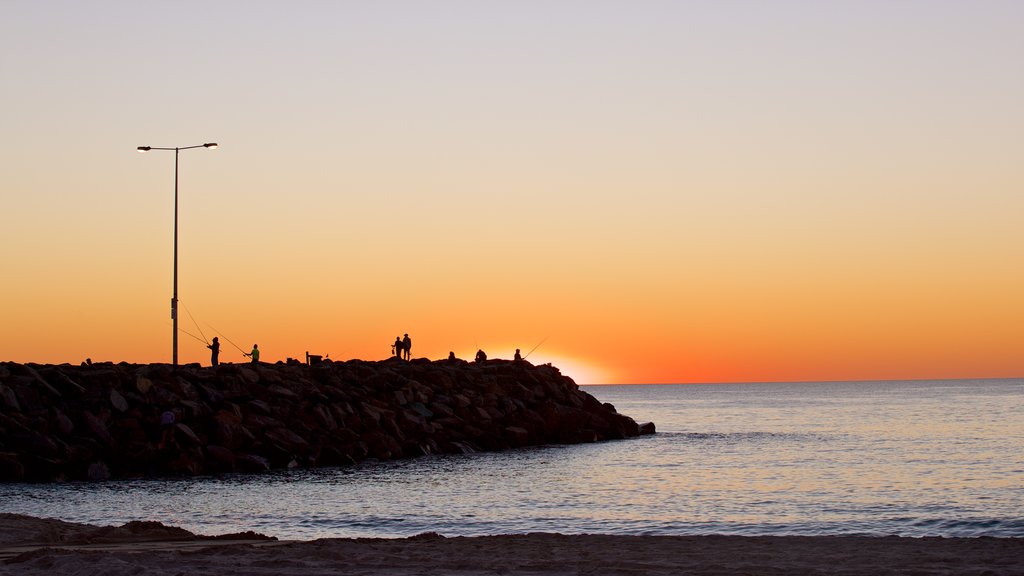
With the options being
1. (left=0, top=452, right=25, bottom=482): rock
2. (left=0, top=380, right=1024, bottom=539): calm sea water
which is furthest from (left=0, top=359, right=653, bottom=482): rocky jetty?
(left=0, top=380, right=1024, bottom=539): calm sea water

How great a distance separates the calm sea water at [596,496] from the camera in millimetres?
23984

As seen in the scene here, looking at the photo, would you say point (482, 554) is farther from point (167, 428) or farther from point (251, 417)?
point (251, 417)

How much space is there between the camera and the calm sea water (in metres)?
24.0

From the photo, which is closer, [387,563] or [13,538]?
[387,563]

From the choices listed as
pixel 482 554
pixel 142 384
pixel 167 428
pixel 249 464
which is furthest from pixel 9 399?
pixel 482 554

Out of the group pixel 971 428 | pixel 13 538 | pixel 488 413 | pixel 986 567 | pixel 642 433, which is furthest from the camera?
pixel 971 428

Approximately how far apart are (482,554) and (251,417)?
2350 cm

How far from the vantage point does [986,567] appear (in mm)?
14719

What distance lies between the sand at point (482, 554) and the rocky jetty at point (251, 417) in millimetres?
14756

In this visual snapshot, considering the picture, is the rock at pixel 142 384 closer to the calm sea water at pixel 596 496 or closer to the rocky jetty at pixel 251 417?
the rocky jetty at pixel 251 417

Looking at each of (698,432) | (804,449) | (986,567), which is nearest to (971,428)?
(698,432)

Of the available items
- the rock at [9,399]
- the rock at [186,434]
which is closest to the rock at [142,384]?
the rock at [186,434]

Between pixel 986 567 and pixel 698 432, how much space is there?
50.6 meters

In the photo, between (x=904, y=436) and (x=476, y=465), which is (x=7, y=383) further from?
(x=904, y=436)
